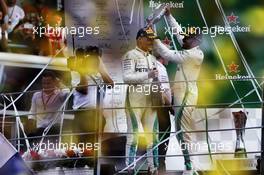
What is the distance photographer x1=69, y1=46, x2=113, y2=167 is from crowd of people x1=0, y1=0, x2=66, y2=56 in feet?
0.66

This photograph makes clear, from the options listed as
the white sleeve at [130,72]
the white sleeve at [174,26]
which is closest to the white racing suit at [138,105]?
the white sleeve at [130,72]

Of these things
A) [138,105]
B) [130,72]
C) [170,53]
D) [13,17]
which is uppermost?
[13,17]

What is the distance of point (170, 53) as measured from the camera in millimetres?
3279

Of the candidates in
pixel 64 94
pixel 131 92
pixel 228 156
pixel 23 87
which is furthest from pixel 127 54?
pixel 228 156

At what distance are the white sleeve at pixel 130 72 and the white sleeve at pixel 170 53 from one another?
17cm

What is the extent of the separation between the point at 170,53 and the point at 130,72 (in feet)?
0.96

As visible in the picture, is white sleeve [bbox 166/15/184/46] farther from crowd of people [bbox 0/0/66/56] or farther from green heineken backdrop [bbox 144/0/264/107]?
crowd of people [bbox 0/0/66/56]

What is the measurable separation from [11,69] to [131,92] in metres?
0.80

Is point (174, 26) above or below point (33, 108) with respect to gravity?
above

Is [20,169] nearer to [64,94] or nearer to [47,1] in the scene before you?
[64,94]

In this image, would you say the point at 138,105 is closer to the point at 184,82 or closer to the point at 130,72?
the point at 130,72

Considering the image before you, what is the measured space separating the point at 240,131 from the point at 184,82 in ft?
1.60

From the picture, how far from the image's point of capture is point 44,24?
128 inches

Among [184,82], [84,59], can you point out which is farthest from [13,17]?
[184,82]
